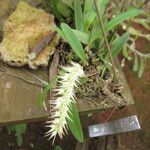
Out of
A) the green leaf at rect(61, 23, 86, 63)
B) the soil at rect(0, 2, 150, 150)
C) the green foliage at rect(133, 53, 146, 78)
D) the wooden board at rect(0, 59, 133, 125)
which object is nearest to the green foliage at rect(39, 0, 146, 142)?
the green leaf at rect(61, 23, 86, 63)

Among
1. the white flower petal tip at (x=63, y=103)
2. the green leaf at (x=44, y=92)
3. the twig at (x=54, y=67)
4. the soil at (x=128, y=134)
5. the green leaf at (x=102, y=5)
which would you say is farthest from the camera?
the soil at (x=128, y=134)

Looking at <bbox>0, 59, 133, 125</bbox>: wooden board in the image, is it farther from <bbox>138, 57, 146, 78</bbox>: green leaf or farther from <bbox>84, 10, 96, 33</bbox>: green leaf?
<bbox>138, 57, 146, 78</bbox>: green leaf

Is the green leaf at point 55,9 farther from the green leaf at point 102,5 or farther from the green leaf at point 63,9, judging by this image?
the green leaf at point 102,5

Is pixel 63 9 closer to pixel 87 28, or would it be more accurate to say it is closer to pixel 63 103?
pixel 87 28

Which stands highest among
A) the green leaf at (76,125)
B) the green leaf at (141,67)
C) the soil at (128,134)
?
the green leaf at (141,67)

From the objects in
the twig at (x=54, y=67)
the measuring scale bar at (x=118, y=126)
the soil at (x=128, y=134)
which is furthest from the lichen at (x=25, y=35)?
the soil at (x=128, y=134)

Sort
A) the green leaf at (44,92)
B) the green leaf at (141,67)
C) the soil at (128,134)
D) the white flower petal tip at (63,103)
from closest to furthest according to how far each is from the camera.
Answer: the white flower petal tip at (63,103), the green leaf at (44,92), the soil at (128,134), the green leaf at (141,67)
